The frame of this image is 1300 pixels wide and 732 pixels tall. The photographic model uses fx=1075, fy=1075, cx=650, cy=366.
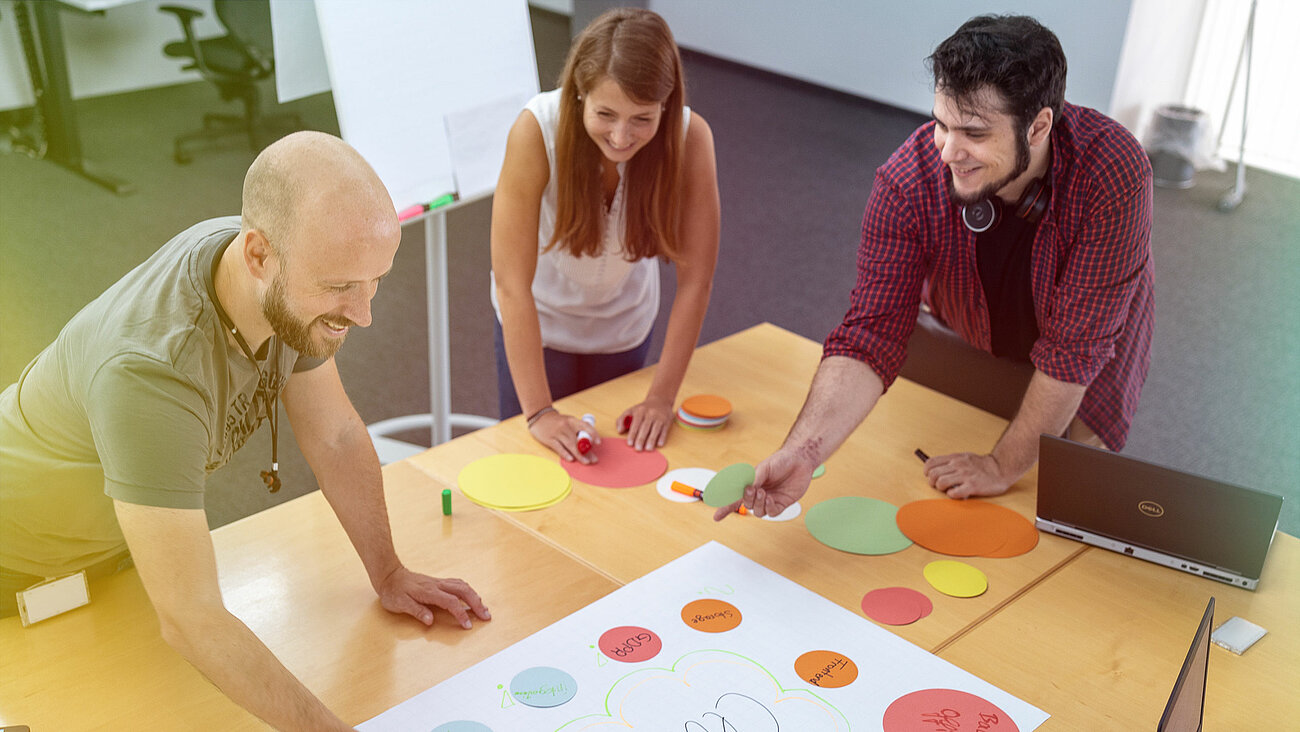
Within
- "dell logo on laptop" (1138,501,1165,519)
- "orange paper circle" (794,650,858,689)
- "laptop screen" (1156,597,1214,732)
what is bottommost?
"orange paper circle" (794,650,858,689)

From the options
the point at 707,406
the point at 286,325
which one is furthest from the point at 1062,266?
the point at 286,325

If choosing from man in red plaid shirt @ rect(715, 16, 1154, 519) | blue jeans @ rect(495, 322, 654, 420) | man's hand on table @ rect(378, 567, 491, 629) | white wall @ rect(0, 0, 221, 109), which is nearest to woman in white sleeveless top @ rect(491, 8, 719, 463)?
blue jeans @ rect(495, 322, 654, 420)

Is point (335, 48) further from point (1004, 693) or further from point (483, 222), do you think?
point (483, 222)

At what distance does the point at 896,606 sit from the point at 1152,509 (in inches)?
17.5

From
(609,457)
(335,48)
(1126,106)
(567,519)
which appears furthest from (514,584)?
(1126,106)

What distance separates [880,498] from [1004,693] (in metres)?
0.49

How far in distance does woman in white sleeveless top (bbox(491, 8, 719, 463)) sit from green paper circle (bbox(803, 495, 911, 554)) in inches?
13.9

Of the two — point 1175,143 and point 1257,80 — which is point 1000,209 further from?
point 1257,80

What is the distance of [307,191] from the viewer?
3.84ft

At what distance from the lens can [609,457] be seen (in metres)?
1.94

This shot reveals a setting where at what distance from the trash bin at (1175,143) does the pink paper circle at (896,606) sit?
179 inches

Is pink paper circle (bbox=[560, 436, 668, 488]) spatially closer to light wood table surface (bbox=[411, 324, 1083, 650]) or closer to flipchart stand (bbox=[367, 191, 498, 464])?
light wood table surface (bbox=[411, 324, 1083, 650])

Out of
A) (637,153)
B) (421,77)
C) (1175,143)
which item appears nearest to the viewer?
(637,153)

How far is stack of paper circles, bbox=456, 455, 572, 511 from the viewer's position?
5.84 feet
